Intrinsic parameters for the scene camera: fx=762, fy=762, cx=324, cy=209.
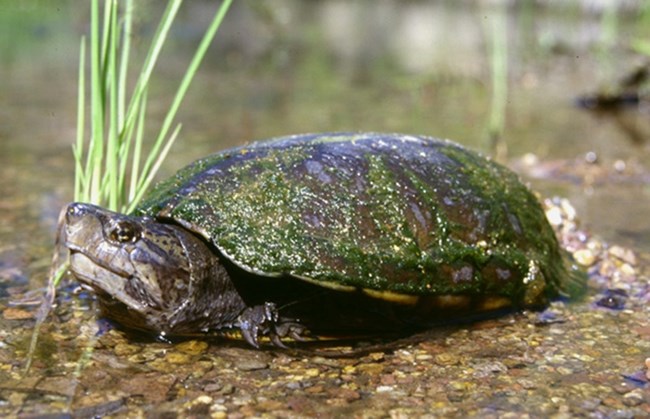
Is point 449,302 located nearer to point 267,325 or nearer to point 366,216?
point 366,216

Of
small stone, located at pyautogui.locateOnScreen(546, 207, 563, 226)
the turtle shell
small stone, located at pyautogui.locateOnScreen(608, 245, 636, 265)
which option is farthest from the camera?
small stone, located at pyautogui.locateOnScreen(546, 207, 563, 226)

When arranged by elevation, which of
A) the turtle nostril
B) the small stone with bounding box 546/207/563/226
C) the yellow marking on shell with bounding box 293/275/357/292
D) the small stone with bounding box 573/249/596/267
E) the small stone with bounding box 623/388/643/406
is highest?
the small stone with bounding box 546/207/563/226

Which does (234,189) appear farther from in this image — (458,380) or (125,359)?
(458,380)

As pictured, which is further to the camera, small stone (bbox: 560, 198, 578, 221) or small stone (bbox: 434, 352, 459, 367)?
small stone (bbox: 560, 198, 578, 221)

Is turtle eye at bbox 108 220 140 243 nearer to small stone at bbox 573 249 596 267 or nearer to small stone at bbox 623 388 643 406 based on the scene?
small stone at bbox 623 388 643 406

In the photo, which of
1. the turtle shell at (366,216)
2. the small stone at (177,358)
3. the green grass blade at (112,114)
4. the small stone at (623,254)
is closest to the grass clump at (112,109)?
the green grass blade at (112,114)

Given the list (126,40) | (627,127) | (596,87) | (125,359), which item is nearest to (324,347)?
(125,359)

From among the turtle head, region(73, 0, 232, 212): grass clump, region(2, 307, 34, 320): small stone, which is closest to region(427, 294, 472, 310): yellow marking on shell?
the turtle head

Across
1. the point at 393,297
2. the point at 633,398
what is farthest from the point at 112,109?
the point at 633,398
